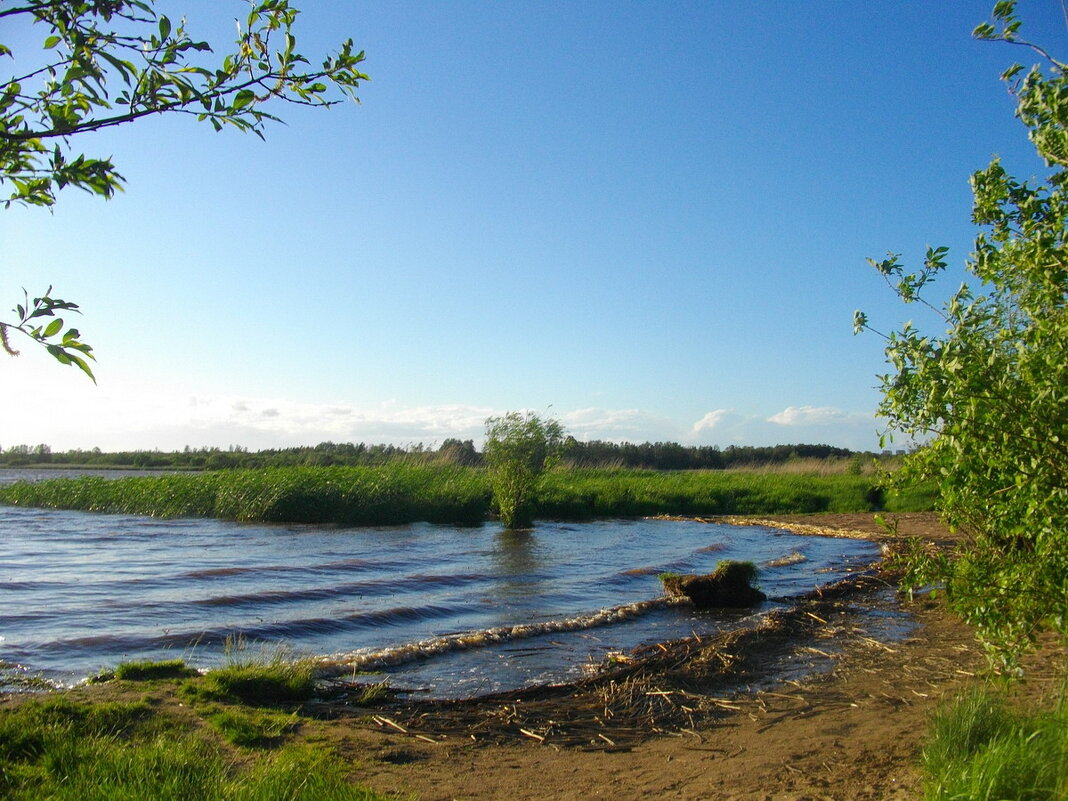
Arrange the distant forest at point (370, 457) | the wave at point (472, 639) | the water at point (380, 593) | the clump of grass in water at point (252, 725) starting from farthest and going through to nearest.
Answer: the distant forest at point (370, 457) < the water at point (380, 593) < the wave at point (472, 639) < the clump of grass in water at point (252, 725)

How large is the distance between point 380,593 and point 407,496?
16.0 meters

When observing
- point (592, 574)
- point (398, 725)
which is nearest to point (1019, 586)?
point (398, 725)

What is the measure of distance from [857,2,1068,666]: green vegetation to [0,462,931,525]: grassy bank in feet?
84.0

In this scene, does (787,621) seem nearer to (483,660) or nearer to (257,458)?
(483,660)

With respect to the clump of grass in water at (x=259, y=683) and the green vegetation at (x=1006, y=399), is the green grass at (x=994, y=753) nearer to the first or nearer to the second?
the green vegetation at (x=1006, y=399)

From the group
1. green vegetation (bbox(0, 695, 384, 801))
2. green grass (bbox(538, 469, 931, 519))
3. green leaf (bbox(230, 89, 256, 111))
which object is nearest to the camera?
green leaf (bbox(230, 89, 256, 111))

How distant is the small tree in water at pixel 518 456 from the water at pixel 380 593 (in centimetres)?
217

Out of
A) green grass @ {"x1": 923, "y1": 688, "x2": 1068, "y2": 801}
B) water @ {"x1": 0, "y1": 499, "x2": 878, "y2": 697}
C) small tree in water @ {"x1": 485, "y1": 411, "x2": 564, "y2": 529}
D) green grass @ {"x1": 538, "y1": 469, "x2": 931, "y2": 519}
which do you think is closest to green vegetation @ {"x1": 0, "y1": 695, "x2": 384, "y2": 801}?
water @ {"x1": 0, "y1": 499, "x2": 878, "y2": 697}

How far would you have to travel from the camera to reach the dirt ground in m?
5.57

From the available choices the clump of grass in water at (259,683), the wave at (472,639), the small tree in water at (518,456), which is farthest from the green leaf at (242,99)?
the small tree in water at (518,456)

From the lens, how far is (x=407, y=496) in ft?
102

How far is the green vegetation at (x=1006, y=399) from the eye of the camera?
4469 mm

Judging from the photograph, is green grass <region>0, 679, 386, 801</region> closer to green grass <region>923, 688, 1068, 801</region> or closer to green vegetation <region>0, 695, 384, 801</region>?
green vegetation <region>0, 695, 384, 801</region>

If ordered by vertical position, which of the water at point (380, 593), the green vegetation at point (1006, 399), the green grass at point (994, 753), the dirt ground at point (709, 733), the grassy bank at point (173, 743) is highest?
the green vegetation at point (1006, 399)
